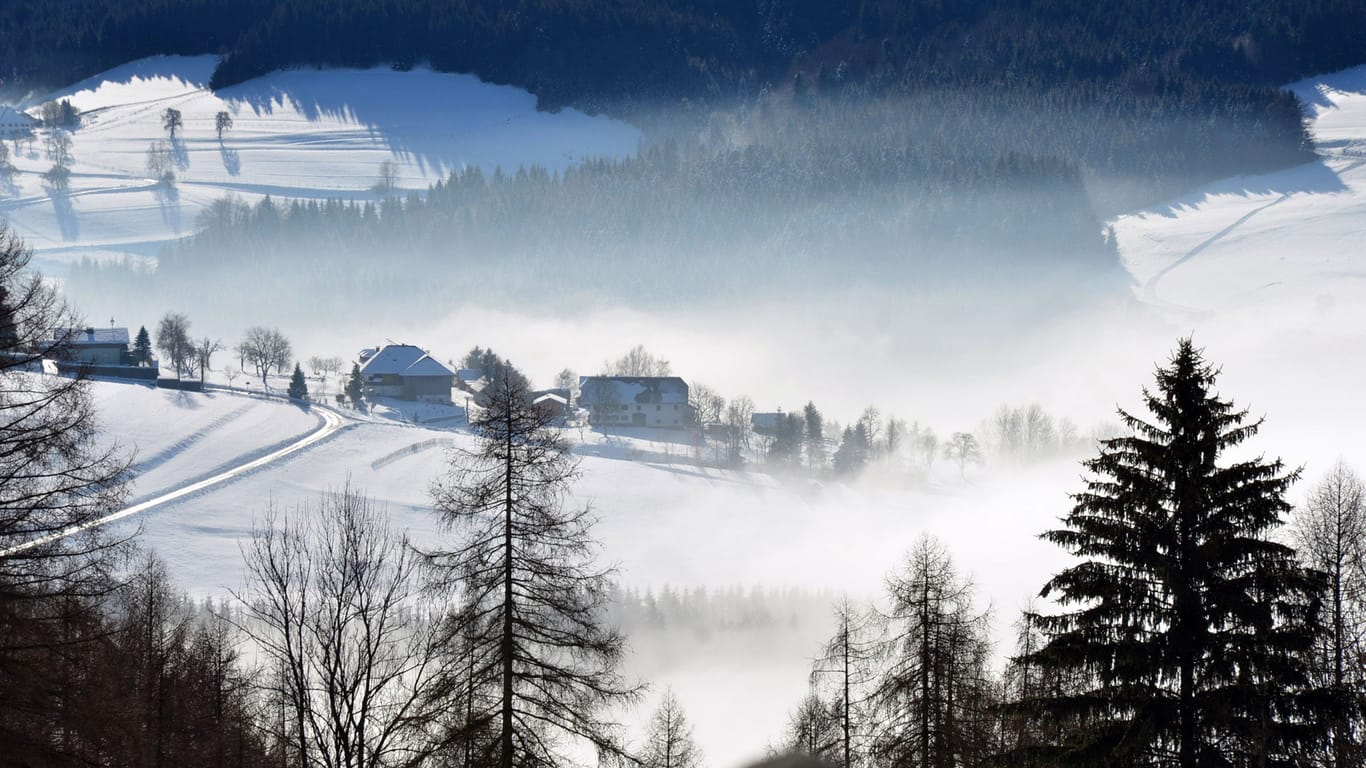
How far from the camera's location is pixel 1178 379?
16.4 metres

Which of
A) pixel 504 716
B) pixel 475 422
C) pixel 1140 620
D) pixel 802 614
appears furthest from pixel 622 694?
pixel 802 614

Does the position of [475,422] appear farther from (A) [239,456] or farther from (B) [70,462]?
(A) [239,456]

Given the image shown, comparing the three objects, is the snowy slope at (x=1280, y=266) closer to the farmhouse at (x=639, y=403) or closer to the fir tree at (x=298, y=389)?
the farmhouse at (x=639, y=403)

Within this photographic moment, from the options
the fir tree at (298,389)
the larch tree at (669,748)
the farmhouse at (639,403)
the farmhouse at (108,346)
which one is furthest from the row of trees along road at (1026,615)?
the farmhouse at (639,403)

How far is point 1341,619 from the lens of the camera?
19.3 metres

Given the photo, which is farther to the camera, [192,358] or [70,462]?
[192,358]

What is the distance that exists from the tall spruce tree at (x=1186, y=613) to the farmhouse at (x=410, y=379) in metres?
107

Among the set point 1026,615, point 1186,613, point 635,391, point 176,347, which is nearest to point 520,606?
point 1026,615

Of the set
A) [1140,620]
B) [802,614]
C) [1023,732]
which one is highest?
[1140,620]

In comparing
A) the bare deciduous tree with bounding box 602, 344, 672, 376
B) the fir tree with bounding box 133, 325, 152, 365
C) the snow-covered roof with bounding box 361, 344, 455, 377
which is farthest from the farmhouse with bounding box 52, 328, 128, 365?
the bare deciduous tree with bounding box 602, 344, 672, 376

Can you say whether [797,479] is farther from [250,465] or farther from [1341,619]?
[1341,619]

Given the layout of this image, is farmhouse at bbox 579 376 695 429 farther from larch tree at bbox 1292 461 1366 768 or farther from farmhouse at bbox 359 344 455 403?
larch tree at bbox 1292 461 1366 768

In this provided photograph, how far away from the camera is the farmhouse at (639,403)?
121m

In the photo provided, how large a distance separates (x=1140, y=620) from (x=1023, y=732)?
8.63 meters
